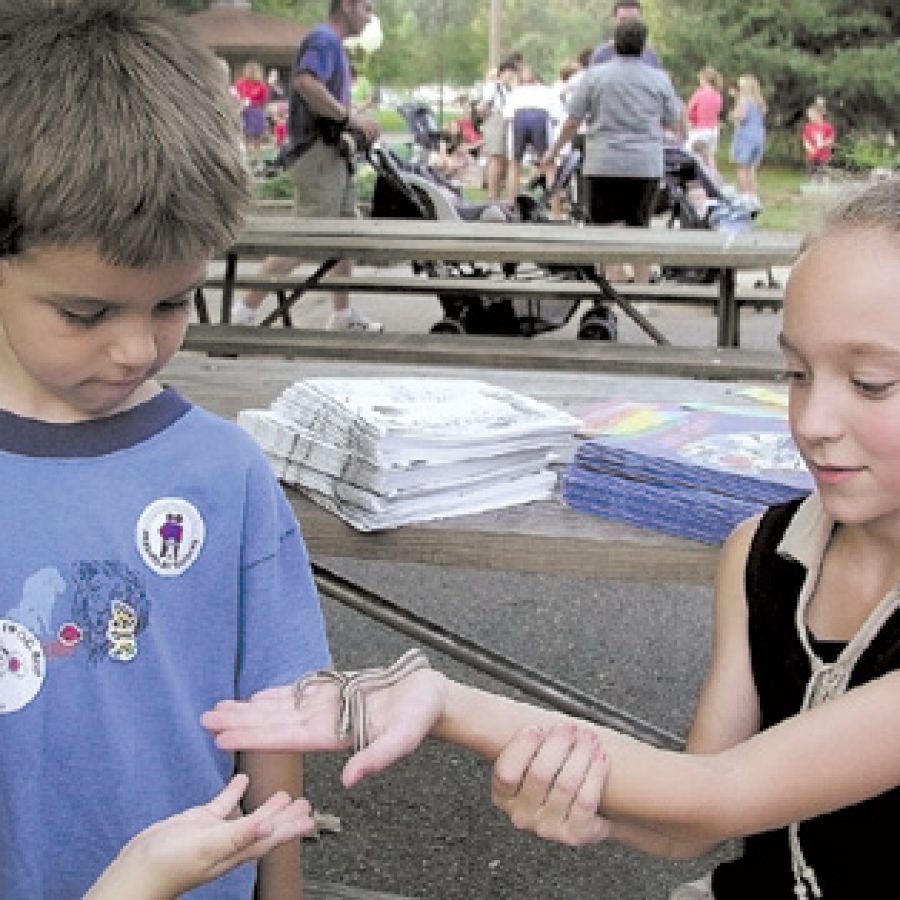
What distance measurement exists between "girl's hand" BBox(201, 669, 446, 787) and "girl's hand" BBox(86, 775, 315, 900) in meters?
0.05

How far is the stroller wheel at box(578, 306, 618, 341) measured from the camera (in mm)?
7727

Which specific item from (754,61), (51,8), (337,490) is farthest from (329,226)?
(754,61)

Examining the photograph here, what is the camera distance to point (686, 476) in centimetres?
224

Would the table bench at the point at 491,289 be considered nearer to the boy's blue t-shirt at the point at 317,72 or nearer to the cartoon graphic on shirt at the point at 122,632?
the boy's blue t-shirt at the point at 317,72

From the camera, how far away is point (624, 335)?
29.2ft

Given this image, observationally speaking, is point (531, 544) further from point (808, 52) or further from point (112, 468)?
point (808, 52)

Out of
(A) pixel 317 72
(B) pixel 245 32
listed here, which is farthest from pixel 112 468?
(B) pixel 245 32

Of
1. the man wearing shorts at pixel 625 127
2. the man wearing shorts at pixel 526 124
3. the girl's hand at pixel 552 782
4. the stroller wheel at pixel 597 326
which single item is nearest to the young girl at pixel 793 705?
the girl's hand at pixel 552 782

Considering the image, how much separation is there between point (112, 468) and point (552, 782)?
58 centimetres

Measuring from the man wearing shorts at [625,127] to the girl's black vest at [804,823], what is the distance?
23.3 feet

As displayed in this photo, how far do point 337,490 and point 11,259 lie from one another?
864mm

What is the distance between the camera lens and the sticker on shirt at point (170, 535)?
61.7 inches

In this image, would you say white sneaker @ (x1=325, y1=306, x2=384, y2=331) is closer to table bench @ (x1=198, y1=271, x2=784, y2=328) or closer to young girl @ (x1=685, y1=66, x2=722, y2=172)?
table bench @ (x1=198, y1=271, x2=784, y2=328)

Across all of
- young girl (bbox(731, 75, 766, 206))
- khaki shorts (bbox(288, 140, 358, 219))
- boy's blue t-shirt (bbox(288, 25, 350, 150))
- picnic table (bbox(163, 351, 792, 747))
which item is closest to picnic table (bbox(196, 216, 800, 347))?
khaki shorts (bbox(288, 140, 358, 219))
